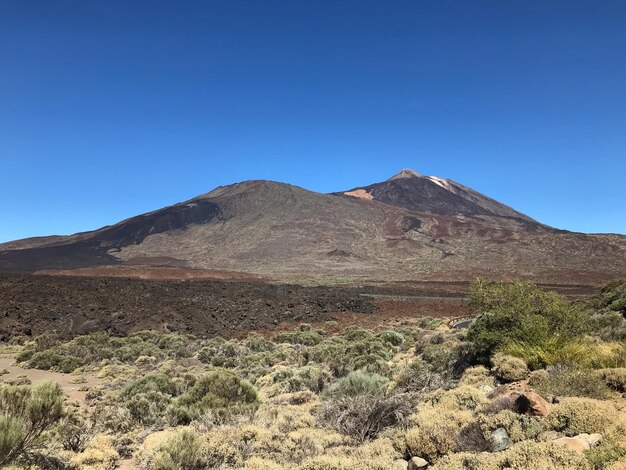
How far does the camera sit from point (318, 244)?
10269cm

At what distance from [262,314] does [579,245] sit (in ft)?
277

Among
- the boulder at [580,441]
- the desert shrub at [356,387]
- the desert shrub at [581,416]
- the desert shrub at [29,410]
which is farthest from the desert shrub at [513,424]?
the desert shrub at [29,410]

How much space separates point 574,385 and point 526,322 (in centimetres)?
333

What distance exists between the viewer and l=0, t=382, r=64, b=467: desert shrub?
5.24 m

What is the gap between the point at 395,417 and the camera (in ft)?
21.9

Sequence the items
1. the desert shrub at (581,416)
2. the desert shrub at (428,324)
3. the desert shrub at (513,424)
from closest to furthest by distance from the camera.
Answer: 1. the desert shrub at (581,416)
2. the desert shrub at (513,424)
3. the desert shrub at (428,324)

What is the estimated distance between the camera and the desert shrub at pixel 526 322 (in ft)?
28.6

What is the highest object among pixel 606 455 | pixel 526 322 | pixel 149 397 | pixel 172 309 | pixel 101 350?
pixel 526 322

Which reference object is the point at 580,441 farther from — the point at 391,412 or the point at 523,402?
the point at 391,412

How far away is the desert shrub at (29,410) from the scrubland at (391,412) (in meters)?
0.02

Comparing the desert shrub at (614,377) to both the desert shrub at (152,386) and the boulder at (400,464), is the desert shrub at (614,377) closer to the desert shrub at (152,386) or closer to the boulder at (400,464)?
the boulder at (400,464)

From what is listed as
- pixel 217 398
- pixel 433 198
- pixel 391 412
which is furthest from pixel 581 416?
pixel 433 198

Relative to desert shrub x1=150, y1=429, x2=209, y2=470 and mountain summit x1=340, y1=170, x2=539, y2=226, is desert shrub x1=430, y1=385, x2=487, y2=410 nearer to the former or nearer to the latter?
desert shrub x1=150, y1=429, x2=209, y2=470

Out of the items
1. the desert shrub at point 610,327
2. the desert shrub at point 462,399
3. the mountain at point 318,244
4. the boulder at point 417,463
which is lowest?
the boulder at point 417,463
